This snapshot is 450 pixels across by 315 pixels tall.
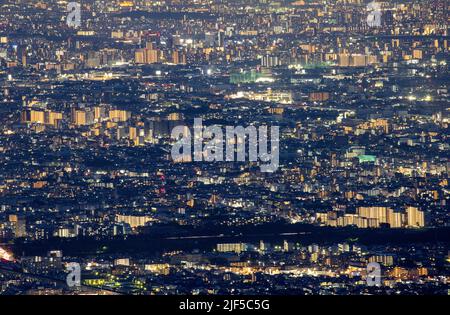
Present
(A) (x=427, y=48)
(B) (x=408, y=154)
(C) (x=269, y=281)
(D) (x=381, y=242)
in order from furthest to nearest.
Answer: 1. (A) (x=427, y=48)
2. (B) (x=408, y=154)
3. (D) (x=381, y=242)
4. (C) (x=269, y=281)

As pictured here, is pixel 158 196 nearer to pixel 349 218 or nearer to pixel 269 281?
pixel 349 218

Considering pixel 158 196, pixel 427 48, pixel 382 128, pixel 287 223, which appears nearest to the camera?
pixel 287 223

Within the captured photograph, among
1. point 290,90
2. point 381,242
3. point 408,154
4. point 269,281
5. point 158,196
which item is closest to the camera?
point 269,281

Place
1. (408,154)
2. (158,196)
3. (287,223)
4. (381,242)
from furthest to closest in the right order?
(408,154) → (158,196) → (287,223) → (381,242)

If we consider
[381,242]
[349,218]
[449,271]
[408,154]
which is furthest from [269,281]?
[408,154]

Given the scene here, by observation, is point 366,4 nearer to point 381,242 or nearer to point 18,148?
point 18,148

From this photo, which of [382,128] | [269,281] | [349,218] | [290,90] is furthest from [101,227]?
[290,90]

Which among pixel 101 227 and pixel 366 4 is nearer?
pixel 101 227

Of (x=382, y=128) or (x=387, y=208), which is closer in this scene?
(x=387, y=208)
